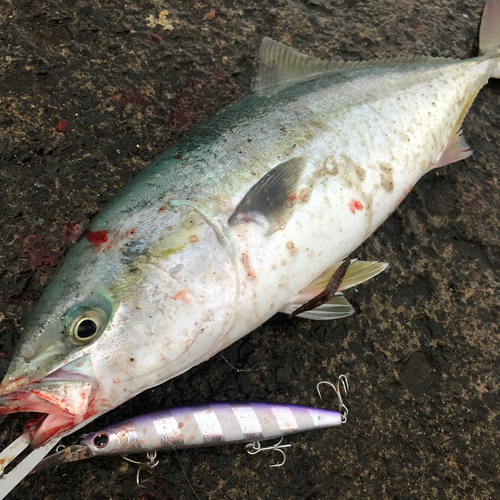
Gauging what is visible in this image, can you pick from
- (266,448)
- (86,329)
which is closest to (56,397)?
(86,329)

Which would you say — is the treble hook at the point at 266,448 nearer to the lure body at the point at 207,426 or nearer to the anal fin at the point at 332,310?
the lure body at the point at 207,426

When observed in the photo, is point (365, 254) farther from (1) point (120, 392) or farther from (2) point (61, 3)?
(2) point (61, 3)

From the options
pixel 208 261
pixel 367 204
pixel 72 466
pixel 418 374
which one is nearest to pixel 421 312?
pixel 418 374

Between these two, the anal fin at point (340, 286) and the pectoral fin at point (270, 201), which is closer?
the pectoral fin at point (270, 201)

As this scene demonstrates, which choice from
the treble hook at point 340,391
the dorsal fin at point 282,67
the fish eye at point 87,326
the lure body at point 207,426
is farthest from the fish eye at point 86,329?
the dorsal fin at point 282,67

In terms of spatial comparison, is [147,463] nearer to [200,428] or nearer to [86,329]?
[200,428]

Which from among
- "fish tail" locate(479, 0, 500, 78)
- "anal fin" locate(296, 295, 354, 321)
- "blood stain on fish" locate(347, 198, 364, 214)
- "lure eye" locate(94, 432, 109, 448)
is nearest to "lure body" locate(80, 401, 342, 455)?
"lure eye" locate(94, 432, 109, 448)
